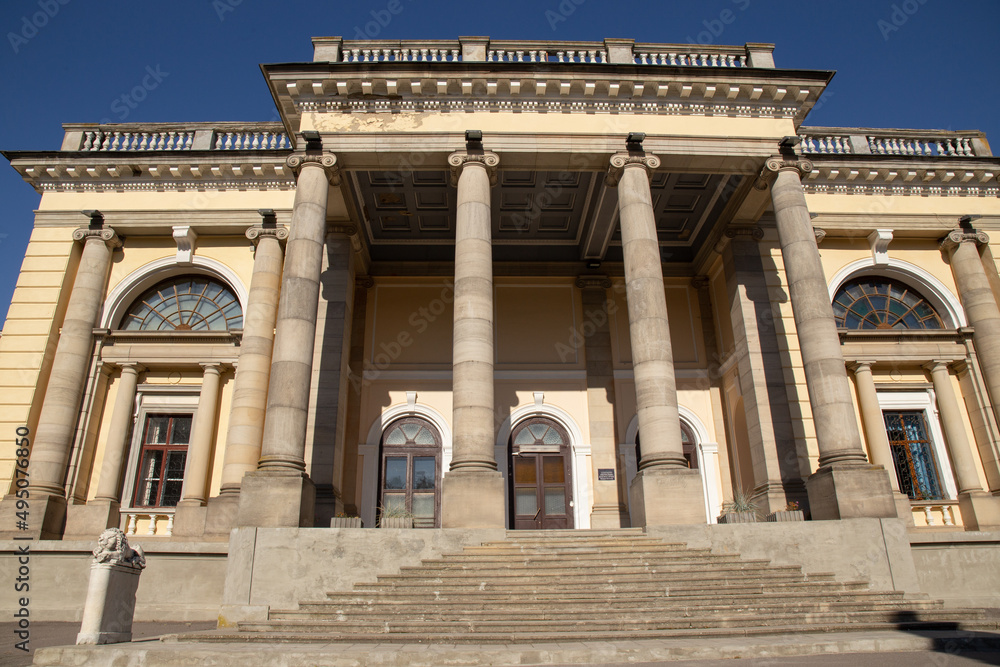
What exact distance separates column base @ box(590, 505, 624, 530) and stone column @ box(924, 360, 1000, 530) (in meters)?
9.02

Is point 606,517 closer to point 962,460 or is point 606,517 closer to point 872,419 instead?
point 872,419

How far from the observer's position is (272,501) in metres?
12.7

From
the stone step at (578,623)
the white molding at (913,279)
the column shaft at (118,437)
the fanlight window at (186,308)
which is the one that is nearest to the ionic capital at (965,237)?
the white molding at (913,279)

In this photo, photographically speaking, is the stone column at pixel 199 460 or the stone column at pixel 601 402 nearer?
the stone column at pixel 199 460

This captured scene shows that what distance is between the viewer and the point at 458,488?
12734 millimetres

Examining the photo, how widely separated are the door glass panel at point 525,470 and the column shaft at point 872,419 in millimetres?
9332

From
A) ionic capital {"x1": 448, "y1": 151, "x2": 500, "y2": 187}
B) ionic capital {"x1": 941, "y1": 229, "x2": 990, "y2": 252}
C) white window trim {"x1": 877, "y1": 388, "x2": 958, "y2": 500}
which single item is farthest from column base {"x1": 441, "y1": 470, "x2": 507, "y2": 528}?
ionic capital {"x1": 941, "y1": 229, "x2": 990, "y2": 252}

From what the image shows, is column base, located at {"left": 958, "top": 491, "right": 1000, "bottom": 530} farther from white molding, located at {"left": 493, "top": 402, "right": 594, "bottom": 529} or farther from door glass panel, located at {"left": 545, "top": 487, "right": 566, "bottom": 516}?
→ door glass panel, located at {"left": 545, "top": 487, "right": 566, "bottom": 516}

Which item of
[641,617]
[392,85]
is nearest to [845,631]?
[641,617]

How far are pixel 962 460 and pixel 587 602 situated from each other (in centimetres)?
1334

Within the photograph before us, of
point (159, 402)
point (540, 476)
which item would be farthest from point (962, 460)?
point (159, 402)

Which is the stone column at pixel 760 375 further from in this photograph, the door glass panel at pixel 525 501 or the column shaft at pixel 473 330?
the column shaft at pixel 473 330

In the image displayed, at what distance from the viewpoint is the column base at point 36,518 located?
15.2 metres

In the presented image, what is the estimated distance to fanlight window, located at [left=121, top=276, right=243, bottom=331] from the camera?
18.9 meters
